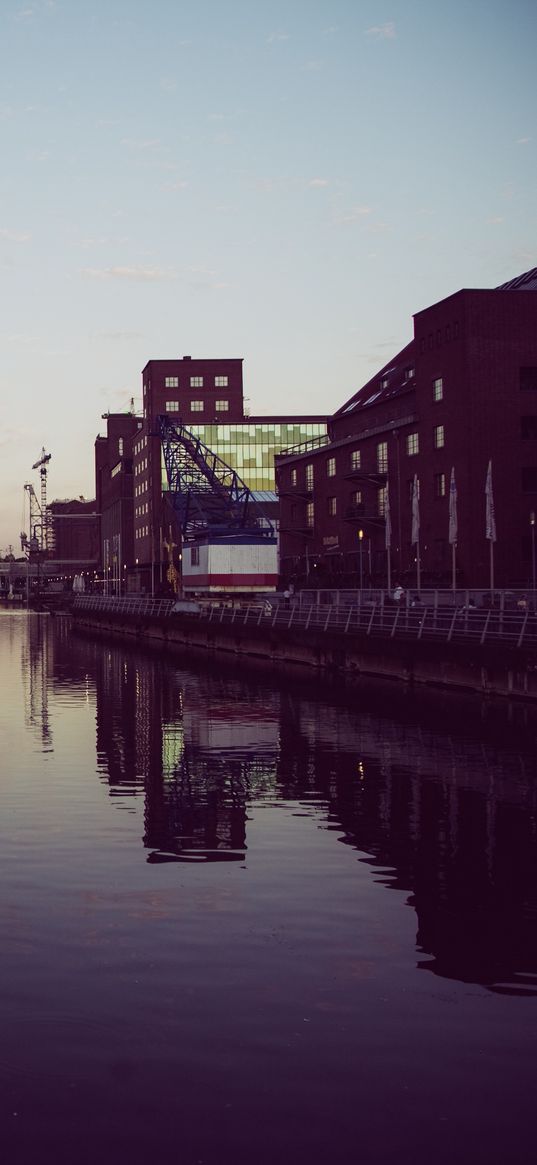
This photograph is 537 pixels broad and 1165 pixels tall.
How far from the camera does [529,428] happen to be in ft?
243

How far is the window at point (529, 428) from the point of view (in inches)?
2913

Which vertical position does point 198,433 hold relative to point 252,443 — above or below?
above

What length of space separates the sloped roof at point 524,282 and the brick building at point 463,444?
162 mm

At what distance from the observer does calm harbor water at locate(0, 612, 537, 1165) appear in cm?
858

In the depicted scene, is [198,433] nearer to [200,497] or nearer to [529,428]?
[200,497]

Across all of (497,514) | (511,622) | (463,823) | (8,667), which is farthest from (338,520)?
(463,823)

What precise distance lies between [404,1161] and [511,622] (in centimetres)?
3458

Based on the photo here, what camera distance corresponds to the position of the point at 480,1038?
395 inches

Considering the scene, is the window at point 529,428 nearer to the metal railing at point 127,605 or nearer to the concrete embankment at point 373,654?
the concrete embankment at point 373,654

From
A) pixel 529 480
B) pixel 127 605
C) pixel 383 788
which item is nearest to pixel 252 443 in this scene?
pixel 127 605

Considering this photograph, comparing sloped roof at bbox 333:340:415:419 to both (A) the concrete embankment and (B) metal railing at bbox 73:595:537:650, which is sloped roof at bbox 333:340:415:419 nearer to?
(B) metal railing at bbox 73:595:537:650

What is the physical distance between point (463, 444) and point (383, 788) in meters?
51.4

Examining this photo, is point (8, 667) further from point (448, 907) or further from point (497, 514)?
point (448, 907)

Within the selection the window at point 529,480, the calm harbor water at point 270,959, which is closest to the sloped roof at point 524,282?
the window at point 529,480
